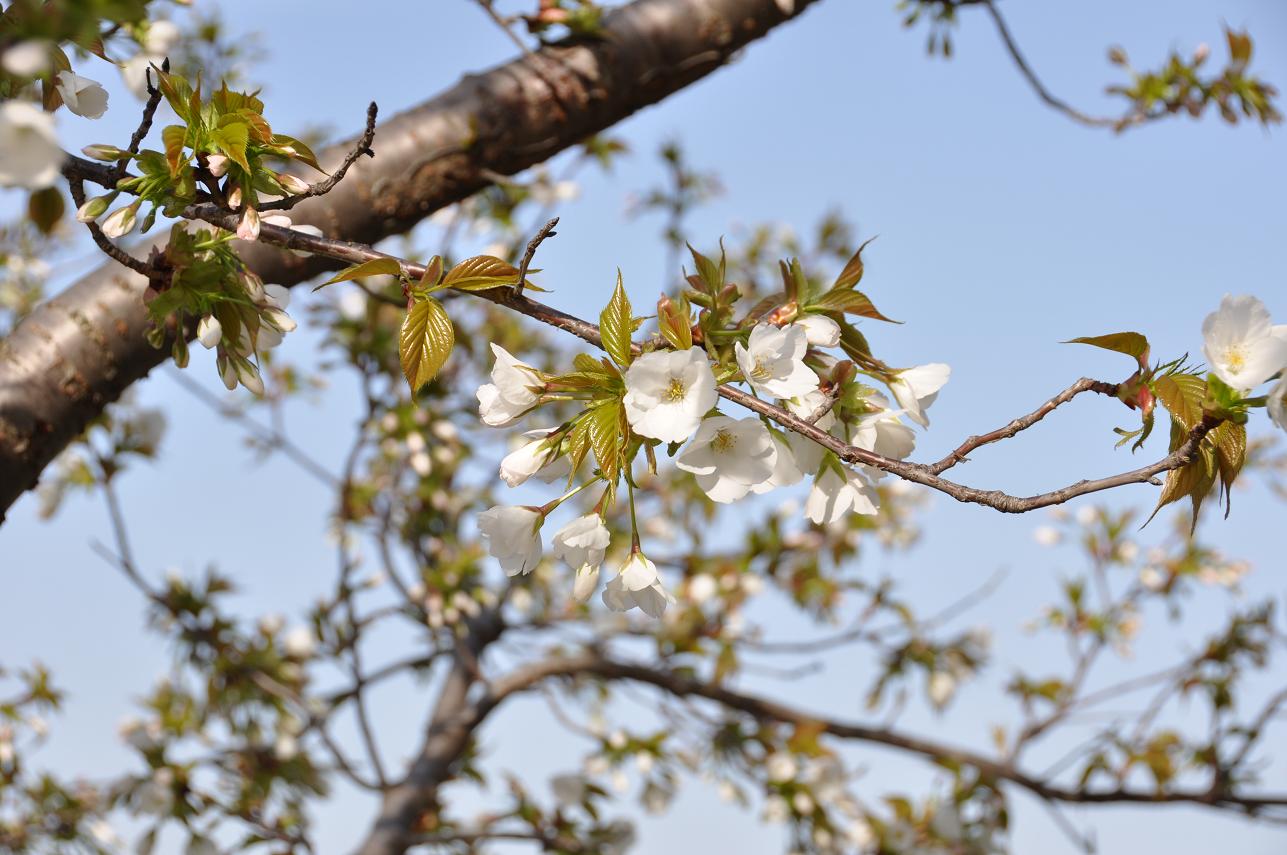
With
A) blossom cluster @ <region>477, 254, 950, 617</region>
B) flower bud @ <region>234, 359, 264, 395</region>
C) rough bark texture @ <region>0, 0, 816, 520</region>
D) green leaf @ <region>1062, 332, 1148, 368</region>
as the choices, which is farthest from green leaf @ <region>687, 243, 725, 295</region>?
rough bark texture @ <region>0, 0, 816, 520</region>

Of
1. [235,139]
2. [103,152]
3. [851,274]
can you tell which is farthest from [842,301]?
[103,152]

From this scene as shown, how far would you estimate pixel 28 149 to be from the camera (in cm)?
52

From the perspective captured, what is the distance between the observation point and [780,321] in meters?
0.76

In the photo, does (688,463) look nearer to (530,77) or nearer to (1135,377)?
(1135,377)

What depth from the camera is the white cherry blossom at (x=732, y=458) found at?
2.23 feet

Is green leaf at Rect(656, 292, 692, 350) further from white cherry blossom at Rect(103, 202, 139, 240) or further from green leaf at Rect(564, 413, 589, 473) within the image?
white cherry blossom at Rect(103, 202, 139, 240)

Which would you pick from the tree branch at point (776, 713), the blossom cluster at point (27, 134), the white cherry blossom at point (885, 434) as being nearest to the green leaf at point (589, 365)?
the white cherry blossom at point (885, 434)

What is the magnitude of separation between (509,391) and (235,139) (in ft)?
0.89

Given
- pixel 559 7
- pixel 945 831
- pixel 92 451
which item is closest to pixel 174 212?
pixel 559 7

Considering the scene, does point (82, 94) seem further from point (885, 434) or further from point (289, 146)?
point (885, 434)

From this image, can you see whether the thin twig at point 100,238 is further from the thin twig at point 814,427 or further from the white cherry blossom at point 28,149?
the white cherry blossom at point 28,149

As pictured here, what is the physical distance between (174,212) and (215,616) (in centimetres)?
173

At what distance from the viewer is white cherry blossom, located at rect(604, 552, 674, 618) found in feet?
2.52

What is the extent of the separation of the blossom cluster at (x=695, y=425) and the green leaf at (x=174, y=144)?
0.90 feet
